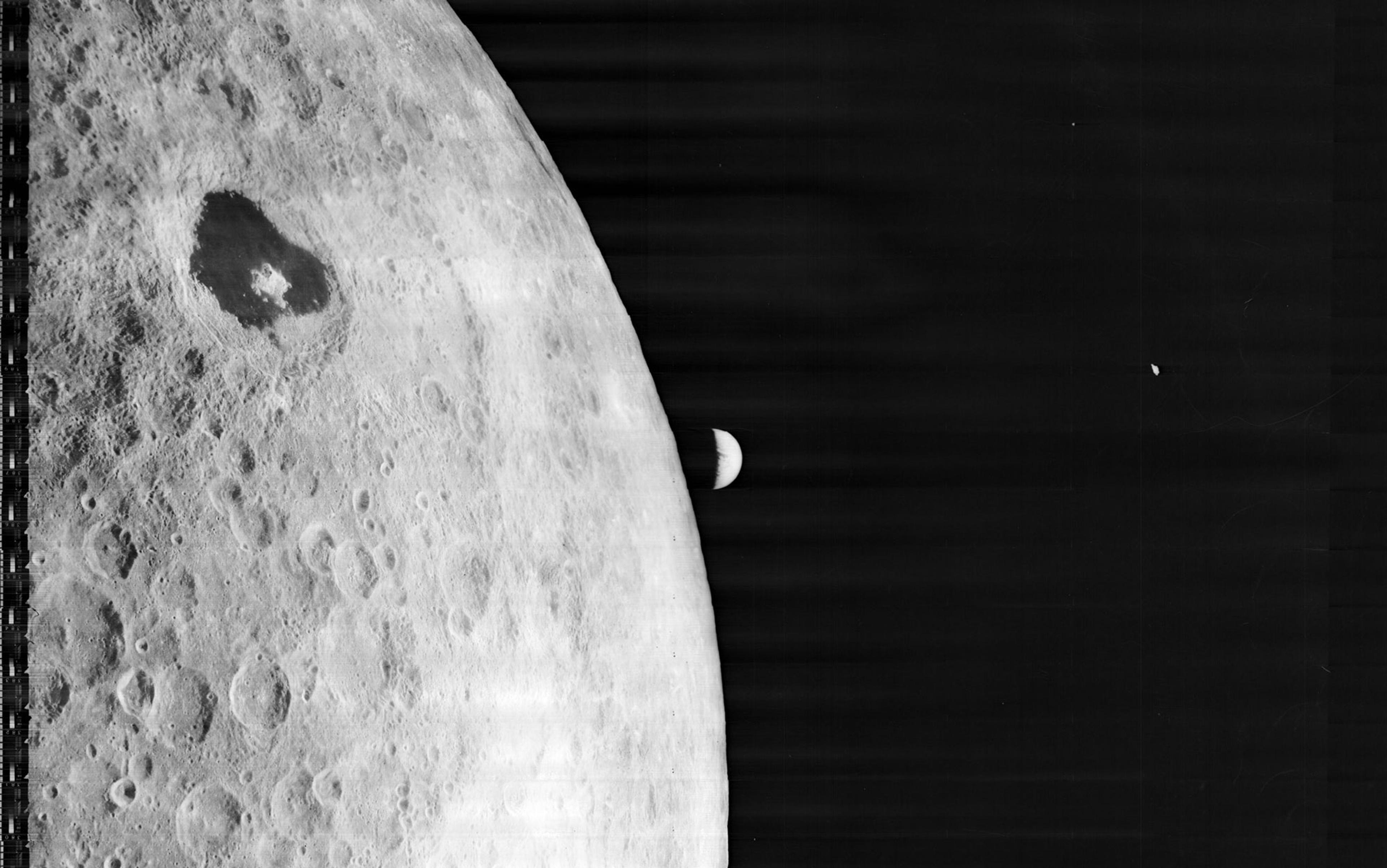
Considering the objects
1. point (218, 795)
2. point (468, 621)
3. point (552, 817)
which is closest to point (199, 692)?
point (218, 795)

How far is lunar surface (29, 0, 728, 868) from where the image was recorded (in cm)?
67

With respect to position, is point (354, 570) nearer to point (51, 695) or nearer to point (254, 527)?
point (254, 527)

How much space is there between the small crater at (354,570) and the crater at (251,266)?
6.5 inches

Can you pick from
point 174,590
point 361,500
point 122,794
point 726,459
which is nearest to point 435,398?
point 361,500

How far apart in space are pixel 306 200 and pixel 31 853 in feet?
1.51

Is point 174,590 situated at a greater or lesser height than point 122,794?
greater

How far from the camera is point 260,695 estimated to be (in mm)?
699

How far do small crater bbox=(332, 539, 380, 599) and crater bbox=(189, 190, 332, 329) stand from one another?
0.54 ft

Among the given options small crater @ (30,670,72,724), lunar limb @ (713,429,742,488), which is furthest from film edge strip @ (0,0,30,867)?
lunar limb @ (713,429,742,488)

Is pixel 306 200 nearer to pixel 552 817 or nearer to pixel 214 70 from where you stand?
pixel 214 70

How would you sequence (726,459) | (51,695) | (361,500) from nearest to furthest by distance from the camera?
1. (51,695)
2. (361,500)
3. (726,459)

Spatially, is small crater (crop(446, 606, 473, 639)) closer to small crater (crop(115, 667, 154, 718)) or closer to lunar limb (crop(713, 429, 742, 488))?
small crater (crop(115, 667, 154, 718))

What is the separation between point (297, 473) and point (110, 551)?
12 cm

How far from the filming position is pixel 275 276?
0.75 meters
